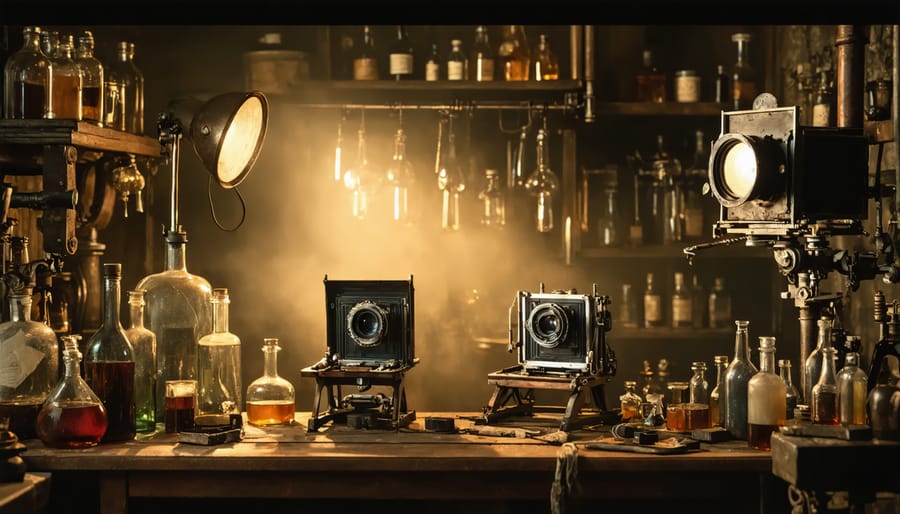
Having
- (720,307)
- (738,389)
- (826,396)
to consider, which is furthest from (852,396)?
(720,307)

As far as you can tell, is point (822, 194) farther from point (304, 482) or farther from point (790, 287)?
point (304, 482)

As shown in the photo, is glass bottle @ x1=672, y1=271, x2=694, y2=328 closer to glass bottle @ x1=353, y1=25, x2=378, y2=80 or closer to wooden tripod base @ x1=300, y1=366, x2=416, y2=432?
glass bottle @ x1=353, y1=25, x2=378, y2=80

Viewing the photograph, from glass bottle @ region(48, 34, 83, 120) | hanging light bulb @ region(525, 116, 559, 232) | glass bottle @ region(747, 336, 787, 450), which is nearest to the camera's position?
glass bottle @ region(747, 336, 787, 450)

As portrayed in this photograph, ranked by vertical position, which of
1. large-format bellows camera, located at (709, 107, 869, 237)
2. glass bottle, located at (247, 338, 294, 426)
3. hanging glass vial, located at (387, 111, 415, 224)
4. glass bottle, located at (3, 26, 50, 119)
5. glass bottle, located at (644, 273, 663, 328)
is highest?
glass bottle, located at (3, 26, 50, 119)

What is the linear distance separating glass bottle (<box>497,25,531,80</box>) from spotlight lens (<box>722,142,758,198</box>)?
1.60 m

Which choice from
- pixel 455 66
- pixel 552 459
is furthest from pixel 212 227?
pixel 552 459

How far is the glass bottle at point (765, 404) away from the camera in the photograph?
7.57ft

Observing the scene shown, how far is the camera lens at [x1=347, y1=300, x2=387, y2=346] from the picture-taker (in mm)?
2646

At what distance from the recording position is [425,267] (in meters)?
4.25

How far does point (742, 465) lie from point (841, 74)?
1295mm

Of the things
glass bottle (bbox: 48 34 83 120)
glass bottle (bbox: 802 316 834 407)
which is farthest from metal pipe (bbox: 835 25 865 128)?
glass bottle (bbox: 48 34 83 120)

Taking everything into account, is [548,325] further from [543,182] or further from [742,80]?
[742,80]

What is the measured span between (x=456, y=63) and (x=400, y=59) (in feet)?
0.75

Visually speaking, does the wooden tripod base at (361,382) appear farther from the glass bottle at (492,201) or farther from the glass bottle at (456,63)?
the glass bottle at (456,63)
